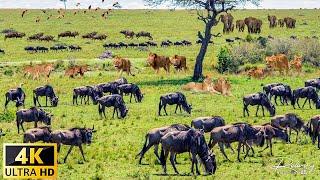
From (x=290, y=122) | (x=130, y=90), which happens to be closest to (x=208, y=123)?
(x=290, y=122)

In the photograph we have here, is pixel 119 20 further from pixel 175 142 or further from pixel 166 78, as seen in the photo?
pixel 175 142

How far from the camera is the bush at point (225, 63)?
51.4 metres

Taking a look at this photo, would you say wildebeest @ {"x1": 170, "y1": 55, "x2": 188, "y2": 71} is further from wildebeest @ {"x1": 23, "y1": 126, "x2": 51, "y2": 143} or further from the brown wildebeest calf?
wildebeest @ {"x1": 23, "y1": 126, "x2": 51, "y2": 143}

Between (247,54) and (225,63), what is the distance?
4225mm

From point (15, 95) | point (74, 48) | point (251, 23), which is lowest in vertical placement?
point (15, 95)

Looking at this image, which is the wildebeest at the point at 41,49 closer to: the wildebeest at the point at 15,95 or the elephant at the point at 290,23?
the wildebeest at the point at 15,95

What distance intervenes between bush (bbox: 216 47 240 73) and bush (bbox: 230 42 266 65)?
3.74 feet

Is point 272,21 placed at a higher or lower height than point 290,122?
higher

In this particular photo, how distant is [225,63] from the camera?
171 ft

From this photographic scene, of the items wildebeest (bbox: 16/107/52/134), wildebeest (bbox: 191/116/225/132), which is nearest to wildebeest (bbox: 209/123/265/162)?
wildebeest (bbox: 191/116/225/132)

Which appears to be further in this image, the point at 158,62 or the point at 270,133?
the point at 158,62

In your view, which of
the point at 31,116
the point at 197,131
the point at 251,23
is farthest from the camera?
the point at 251,23

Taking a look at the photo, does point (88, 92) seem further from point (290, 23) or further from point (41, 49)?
point (290, 23)

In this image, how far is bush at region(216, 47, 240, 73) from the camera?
169 feet
